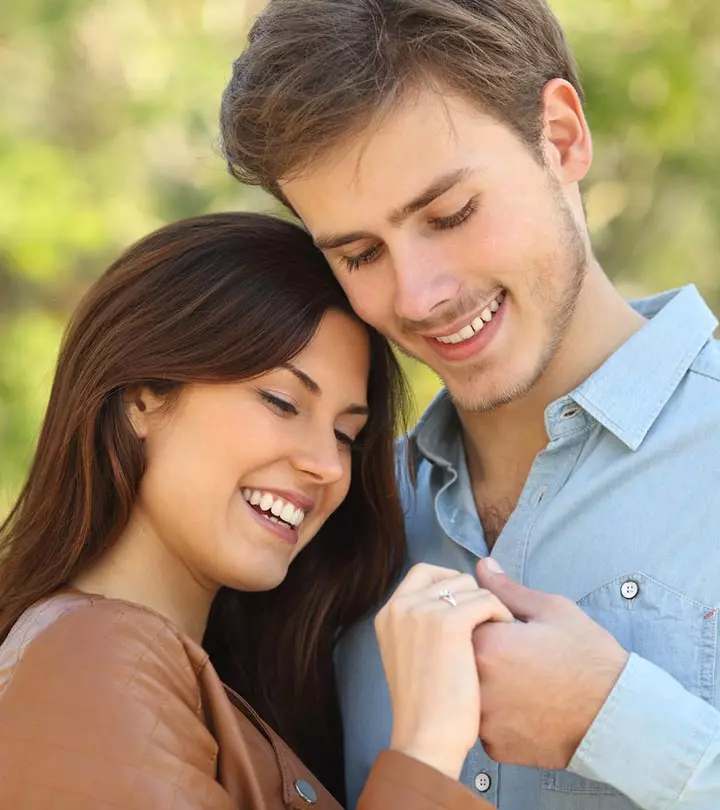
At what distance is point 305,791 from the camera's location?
2062 mm

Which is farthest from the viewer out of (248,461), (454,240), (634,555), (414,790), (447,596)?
(248,461)

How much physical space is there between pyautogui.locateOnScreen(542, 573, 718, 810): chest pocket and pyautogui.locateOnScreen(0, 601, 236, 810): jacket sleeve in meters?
0.61

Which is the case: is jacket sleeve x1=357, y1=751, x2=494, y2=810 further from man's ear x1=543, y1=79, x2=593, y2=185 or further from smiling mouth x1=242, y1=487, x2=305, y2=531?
man's ear x1=543, y1=79, x2=593, y2=185

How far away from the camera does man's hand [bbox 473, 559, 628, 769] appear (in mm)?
1739

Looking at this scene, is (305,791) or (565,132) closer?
(305,791)

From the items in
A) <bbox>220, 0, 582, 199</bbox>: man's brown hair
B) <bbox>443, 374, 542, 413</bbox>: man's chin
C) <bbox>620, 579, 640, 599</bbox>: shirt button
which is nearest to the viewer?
<bbox>620, 579, 640, 599</bbox>: shirt button

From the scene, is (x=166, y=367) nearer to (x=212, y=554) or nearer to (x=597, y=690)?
(x=212, y=554)

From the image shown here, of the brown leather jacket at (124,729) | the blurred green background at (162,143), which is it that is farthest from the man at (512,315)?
the blurred green background at (162,143)

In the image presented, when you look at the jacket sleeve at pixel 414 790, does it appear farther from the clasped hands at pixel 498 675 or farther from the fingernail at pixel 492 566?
the fingernail at pixel 492 566

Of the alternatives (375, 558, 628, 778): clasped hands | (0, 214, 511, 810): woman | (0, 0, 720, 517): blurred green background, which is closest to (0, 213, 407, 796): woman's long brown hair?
(0, 214, 511, 810): woman

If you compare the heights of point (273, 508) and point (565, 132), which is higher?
point (565, 132)

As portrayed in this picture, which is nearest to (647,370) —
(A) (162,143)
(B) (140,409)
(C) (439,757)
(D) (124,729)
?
(C) (439,757)

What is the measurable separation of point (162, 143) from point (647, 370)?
3756 millimetres

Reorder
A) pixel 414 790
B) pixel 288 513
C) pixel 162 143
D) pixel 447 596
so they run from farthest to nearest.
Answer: pixel 162 143 → pixel 288 513 → pixel 447 596 → pixel 414 790
